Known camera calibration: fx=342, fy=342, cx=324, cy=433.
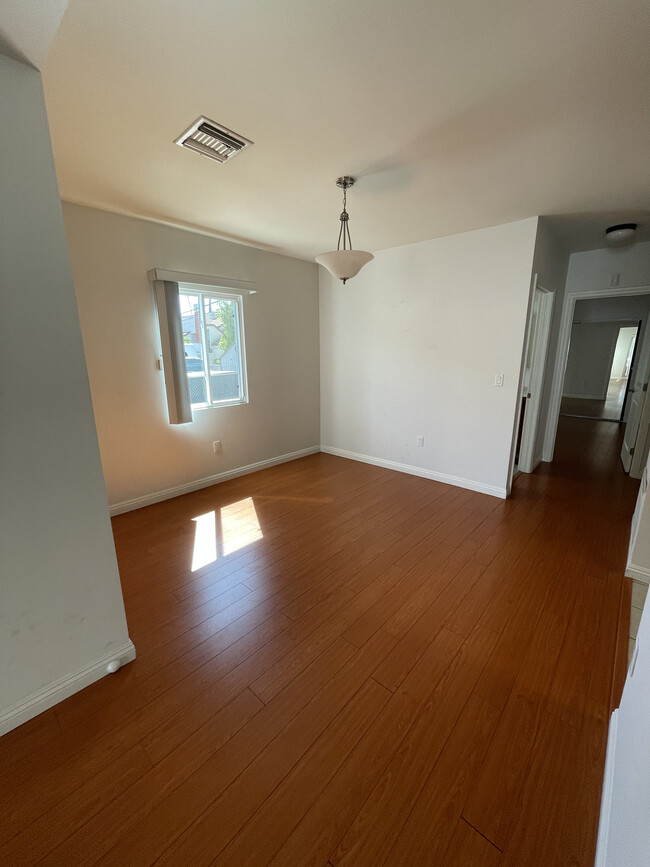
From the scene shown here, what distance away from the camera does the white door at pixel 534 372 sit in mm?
3650

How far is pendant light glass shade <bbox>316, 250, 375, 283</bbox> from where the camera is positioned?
7.52 feet

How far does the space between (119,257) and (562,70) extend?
119 inches

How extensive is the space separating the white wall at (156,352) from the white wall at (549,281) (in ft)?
8.29

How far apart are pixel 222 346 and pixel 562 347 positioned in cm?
399

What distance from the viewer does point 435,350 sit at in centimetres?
362

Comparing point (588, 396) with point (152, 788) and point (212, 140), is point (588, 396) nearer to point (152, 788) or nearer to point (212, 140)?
point (212, 140)

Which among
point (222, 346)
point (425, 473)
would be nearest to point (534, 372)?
point (425, 473)

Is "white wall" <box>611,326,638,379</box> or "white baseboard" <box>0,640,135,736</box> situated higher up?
"white wall" <box>611,326,638,379</box>

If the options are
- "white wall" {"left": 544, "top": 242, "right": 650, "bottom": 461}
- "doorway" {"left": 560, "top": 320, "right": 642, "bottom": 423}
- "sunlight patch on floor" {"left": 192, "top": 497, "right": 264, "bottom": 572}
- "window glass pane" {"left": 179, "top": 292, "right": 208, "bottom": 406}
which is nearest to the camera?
"sunlight patch on floor" {"left": 192, "top": 497, "right": 264, "bottom": 572}

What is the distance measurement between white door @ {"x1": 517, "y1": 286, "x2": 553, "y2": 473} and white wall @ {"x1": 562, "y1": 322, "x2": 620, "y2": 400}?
18.8ft

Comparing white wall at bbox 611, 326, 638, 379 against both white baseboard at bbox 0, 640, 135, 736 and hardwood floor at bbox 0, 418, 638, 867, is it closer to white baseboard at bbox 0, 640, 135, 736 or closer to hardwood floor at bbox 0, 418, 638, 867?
hardwood floor at bbox 0, 418, 638, 867

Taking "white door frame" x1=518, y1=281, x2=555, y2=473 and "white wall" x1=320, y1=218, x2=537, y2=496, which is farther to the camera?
"white door frame" x1=518, y1=281, x2=555, y2=473

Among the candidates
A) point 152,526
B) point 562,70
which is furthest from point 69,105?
Result: point 152,526

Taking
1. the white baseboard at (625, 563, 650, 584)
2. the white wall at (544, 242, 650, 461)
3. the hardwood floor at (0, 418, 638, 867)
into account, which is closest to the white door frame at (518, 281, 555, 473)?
the white wall at (544, 242, 650, 461)
